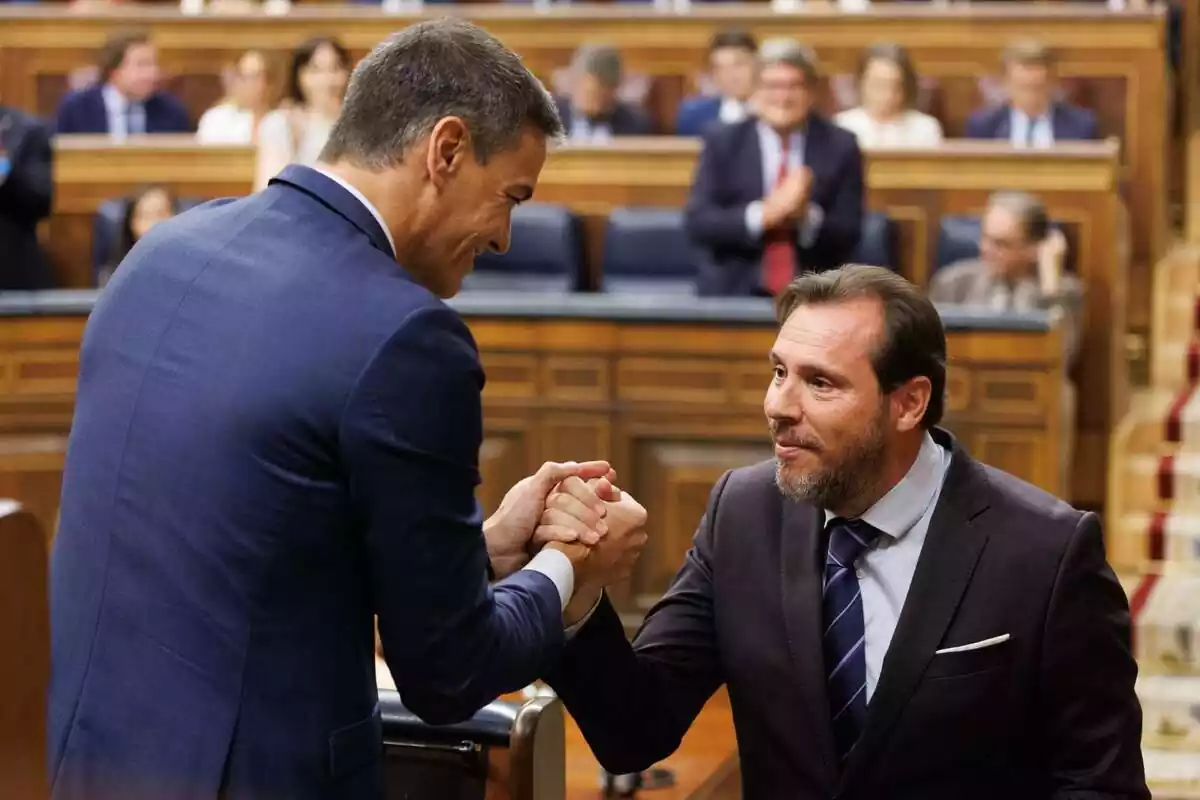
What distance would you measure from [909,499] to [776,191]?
3.15 meters

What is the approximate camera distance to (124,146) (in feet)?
21.5

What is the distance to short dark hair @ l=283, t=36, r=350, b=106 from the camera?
235 inches

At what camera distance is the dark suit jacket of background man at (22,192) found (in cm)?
596

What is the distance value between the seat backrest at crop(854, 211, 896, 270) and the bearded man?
352 centimetres

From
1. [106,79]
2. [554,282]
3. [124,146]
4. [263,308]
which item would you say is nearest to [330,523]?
[263,308]

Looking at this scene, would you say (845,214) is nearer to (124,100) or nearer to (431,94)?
(124,100)

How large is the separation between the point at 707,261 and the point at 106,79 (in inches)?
116

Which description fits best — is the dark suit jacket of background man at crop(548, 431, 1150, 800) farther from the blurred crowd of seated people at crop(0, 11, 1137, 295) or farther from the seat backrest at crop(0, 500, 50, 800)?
the blurred crowd of seated people at crop(0, 11, 1137, 295)

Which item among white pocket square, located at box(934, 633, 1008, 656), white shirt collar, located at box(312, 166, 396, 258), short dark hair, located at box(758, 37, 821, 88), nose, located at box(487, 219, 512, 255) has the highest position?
short dark hair, located at box(758, 37, 821, 88)

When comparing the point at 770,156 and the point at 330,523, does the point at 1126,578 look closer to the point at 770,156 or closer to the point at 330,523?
the point at 770,156

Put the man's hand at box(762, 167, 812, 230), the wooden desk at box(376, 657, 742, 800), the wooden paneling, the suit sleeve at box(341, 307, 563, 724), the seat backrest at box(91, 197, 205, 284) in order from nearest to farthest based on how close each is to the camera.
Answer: the suit sleeve at box(341, 307, 563, 724), the wooden desk at box(376, 657, 742, 800), the wooden paneling, the man's hand at box(762, 167, 812, 230), the seat backrest at box(91, 197, 205, 284)

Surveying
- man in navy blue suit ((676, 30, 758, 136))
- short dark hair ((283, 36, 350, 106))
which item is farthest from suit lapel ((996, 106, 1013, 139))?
short dark hair ((283, 36, 350, 106))

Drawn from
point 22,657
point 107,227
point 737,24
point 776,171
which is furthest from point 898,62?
point 22,657

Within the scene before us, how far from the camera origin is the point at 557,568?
1.98 meters
